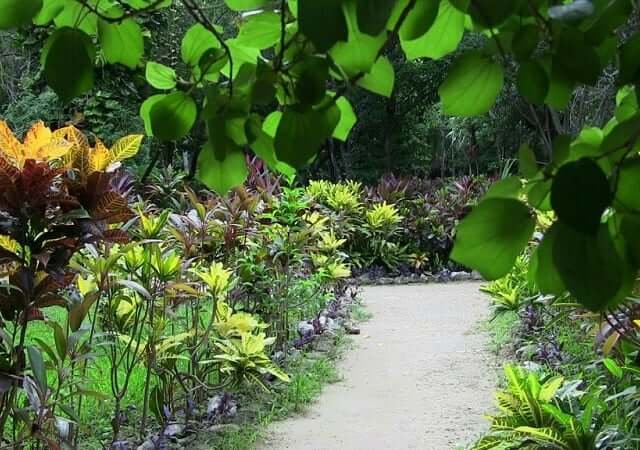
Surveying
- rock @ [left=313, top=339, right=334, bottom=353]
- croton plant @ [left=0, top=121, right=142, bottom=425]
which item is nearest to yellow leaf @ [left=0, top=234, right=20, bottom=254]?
croton plant @ [left=0, top=121, right=142, bottom=425]

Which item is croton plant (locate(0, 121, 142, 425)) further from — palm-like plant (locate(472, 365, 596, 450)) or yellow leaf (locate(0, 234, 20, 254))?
palm-like plant (locate(472, 365, 596, 450))

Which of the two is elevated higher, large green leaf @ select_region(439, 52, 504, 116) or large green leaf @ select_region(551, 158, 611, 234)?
large green leaf @ select_region(439, 52, 504, 116)

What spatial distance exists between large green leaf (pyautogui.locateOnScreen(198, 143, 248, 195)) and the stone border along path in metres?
2.63

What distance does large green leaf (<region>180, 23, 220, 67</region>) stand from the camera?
49cm

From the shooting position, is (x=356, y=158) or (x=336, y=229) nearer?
(x=336, y=229)

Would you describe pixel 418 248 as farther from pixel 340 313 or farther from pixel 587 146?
pixel 587 146

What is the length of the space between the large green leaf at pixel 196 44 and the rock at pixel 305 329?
13.7 ft

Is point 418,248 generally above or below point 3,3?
below

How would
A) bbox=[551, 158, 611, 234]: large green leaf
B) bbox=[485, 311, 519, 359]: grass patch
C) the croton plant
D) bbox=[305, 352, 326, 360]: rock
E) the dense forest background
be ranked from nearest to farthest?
bbox=[551, 158, 611, 234]: large green leaf
the croton plant
bbox=[305, 352, 326, 360]: rock
bbox=[485, 311, 519, 359]: grass patch
the dense forest background

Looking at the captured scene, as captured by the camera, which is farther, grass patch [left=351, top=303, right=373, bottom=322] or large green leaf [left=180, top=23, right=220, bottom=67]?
grass patch [left=351, top=303, right=373, bottom=322]

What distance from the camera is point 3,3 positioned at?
42 cm

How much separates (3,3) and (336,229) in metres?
6.82

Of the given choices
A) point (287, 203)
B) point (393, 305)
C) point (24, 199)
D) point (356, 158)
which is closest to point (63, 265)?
point (24, 199)

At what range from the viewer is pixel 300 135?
0.42m
